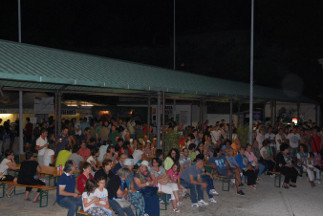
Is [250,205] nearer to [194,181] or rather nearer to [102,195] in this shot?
[194,181]

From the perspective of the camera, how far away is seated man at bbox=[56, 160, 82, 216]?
20.9ft

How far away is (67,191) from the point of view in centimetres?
650

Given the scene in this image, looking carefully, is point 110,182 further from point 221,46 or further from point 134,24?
point 134,24

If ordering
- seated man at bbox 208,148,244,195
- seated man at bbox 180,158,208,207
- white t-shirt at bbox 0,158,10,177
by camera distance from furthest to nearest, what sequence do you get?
seated man at bbox 208,148,244,195, white t-shirt at bbox 0,158,10,177, seated man at bbox 180,158,208,207

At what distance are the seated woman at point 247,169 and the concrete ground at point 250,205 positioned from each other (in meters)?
0.25

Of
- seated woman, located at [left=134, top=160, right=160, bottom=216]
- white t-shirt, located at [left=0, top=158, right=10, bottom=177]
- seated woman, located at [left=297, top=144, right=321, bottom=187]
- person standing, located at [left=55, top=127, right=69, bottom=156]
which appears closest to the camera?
seated woman, located at [left=134, top=160, right=160, bottom=216]

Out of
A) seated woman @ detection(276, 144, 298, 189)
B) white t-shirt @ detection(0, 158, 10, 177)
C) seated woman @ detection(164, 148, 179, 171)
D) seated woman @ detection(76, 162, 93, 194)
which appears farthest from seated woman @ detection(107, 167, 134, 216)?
seated woman @ detection(276, 144, 298, 189)

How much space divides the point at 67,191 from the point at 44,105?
294 inches

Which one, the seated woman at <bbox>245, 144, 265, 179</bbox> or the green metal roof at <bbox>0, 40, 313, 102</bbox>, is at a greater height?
the green metal roof at <bbox>0, 40, 313, 102</bbox>

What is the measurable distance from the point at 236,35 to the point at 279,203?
55598 millimetres

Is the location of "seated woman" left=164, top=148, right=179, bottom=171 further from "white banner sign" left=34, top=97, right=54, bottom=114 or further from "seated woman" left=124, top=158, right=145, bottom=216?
"white banner sign" left=34, top=97, right=54, bottom=114

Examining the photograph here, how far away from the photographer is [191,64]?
184ft

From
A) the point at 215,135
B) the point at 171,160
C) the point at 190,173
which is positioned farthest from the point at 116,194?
the point at 215,135

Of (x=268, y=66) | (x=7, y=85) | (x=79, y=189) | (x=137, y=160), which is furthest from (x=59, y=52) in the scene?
(x=268, y=66)
